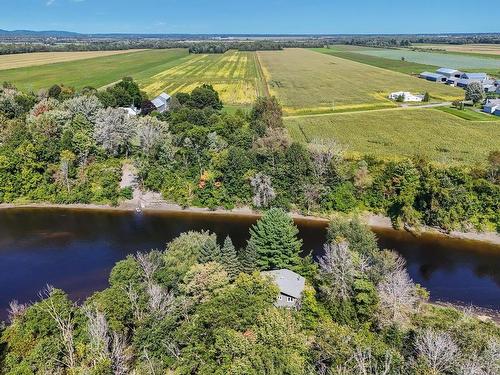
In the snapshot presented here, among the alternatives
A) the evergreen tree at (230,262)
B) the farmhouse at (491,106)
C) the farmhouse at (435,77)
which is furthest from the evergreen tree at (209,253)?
the farmhouse at (435,77)

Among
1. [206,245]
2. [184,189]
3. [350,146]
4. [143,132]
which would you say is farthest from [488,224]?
[143,132]

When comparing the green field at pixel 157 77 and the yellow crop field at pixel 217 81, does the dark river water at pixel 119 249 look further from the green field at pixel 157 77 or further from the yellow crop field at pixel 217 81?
the yellow crop field at pixel 217 81

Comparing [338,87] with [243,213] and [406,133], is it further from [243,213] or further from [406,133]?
[243,213]

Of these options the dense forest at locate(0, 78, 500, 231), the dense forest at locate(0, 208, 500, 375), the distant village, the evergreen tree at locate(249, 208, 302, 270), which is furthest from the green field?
the dense forest at locate(0, 208, 500, 375)

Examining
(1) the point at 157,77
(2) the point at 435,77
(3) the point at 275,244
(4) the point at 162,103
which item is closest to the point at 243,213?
(3) the point at 275,244

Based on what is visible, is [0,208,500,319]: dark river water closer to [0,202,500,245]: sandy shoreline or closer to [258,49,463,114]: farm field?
[0,202,500,245]: sandy shoreline

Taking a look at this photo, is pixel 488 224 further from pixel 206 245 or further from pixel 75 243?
pixel 75 243

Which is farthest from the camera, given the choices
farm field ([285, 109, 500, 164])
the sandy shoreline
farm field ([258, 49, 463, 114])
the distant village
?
farm field ([258, 49, 463, 114])
